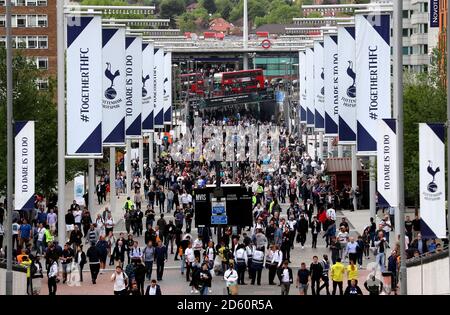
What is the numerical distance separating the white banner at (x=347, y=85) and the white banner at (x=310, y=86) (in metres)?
28.1

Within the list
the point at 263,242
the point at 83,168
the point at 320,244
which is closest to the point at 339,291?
the point at 263,242

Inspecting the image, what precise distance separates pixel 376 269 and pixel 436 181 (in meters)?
6.90

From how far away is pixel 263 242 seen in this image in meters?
44.8

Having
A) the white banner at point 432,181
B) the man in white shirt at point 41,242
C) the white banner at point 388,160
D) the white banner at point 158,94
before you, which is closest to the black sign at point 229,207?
the man in white shirt at point 41,242

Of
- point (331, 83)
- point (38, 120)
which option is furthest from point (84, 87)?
point (331, 83)

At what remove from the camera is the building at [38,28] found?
11475 cm

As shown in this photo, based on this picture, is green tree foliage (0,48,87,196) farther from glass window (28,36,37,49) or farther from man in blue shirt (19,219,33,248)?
glass window (28,36,37,49)

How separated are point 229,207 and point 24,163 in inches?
405

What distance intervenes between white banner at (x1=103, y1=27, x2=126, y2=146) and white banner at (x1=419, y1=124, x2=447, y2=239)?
21.9m

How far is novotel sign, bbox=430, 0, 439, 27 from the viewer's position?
3398 inches

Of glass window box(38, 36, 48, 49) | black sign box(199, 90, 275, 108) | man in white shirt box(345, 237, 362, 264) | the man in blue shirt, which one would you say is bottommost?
man in white shirt box(345, 237, 362, 264)

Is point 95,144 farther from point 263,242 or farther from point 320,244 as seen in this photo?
point 320,244


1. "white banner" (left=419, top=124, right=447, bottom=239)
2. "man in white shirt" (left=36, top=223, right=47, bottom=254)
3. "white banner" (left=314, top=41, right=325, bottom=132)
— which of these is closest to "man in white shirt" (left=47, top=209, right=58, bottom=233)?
"man in white shirt" (left=36, top=223, right=47, bottom=254)

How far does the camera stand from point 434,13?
87500mm
